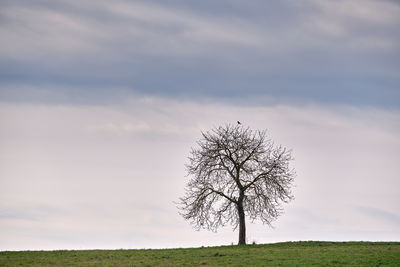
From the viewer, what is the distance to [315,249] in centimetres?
3769

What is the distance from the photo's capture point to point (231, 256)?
34.5 metres

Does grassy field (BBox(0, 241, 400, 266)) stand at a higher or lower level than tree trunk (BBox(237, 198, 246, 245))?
lower

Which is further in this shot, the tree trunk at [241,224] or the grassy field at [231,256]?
the tree trunk at [241,224]

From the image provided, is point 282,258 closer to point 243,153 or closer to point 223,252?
point 223,252

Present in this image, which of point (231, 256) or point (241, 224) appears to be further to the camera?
point (241, 224)

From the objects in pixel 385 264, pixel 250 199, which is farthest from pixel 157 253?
pixel 385 264

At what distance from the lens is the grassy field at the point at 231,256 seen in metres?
31.0

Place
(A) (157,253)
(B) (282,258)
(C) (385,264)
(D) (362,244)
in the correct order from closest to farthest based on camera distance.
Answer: (C) (385,264)
(B) (282,258)
(A) (157,253)
(D) (362,244)

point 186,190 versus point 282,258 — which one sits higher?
point 186,190

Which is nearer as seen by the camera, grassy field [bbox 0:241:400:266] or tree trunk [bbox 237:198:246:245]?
grassy field [bbox 0:241:400:266]

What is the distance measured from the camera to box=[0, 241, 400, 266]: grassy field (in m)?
31.0

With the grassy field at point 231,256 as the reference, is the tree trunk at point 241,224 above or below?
above

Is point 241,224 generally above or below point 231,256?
above

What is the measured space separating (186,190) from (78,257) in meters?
13.1
